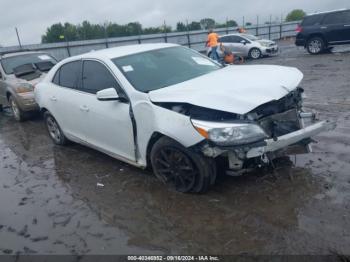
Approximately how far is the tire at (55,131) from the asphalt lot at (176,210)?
76 centimetres

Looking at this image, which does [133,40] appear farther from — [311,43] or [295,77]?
[295,77]

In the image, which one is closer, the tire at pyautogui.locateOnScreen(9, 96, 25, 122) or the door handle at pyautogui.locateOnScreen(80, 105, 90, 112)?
the door handle at pyautogui.locateOnScreen(80, 105, 90, 112)

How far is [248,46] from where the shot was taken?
19.6m

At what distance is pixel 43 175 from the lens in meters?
5.38

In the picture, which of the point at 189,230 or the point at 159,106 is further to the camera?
the point at 159,106

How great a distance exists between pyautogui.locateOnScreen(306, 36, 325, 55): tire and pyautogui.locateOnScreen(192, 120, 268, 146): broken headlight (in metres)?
15.1

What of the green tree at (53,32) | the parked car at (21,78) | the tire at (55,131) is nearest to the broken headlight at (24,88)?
the parked car at (21,78)

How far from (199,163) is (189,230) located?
0.71 metres

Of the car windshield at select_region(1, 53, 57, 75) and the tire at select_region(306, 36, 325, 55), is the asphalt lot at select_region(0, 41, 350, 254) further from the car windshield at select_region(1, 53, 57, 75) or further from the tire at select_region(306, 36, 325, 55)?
the tire at select_region(306, 36, 325, 55)

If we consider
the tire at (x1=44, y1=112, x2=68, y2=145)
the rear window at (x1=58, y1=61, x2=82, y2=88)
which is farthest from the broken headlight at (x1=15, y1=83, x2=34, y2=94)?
the rear window at (x1=58, y1=61, x2=82, y2=88)

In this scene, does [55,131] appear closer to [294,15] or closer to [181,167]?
[181,167]

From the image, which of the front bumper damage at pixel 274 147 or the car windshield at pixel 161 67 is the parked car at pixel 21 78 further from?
the front bumper damage at pixel 274 147

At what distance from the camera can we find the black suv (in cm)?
1585

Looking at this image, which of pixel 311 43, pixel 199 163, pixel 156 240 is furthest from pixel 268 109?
pixel 311 43
